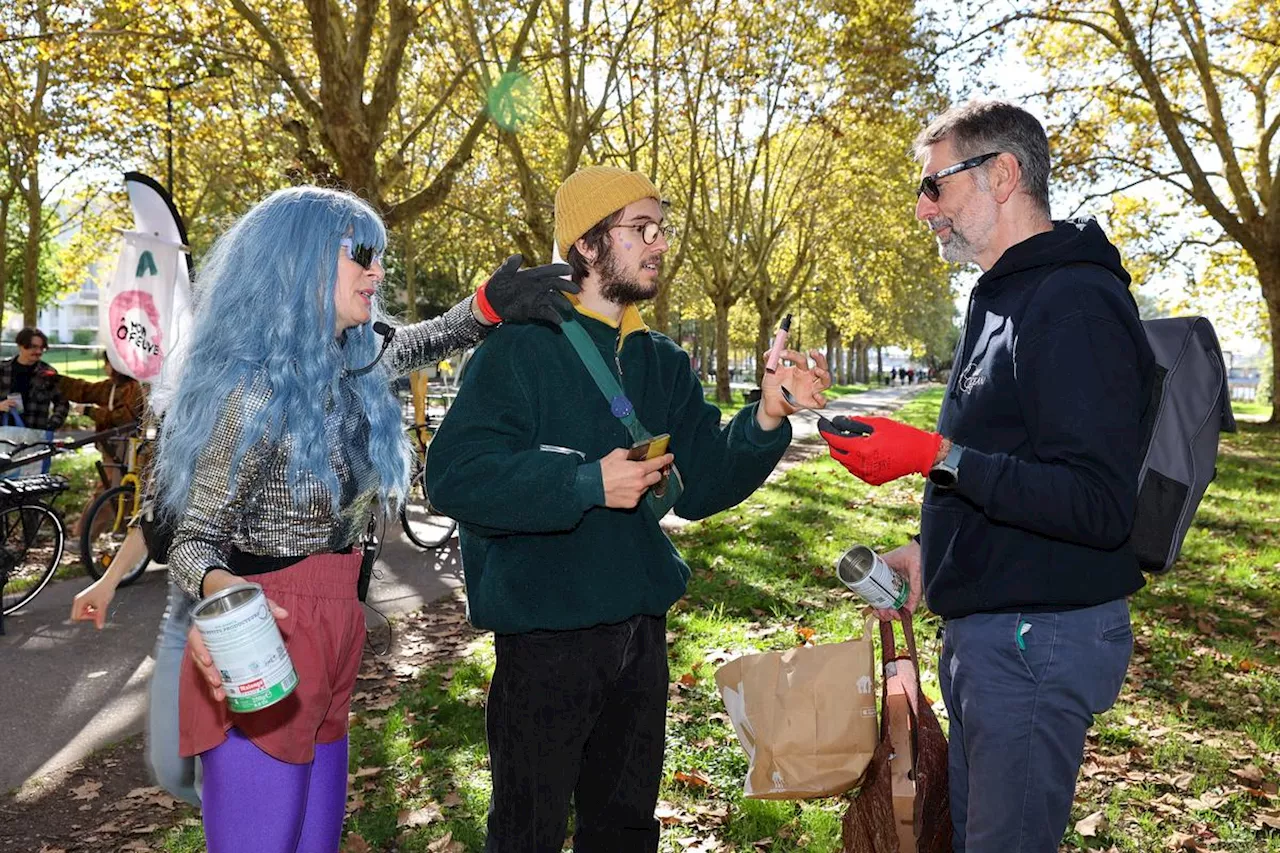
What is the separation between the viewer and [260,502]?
2285 millimetres

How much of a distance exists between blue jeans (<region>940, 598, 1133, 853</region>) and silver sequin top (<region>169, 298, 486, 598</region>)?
155cm

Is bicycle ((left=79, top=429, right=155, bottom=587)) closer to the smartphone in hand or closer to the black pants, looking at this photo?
the black pants

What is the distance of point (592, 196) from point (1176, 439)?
61.5 inches

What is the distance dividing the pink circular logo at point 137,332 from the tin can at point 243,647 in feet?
22.6

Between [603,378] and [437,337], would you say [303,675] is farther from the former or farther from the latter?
[437,337]

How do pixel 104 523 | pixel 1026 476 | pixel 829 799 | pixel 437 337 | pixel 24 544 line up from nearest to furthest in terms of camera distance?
1. pixel 1026 476
2. pixel 437 337
3. pixel 829 799
4. pixel 24 544
5. pixel 104 523

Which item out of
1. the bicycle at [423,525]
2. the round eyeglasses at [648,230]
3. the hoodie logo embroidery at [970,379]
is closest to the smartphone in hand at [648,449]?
the round eyeglasses at [648,230]

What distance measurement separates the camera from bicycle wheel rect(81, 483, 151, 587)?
802 cm

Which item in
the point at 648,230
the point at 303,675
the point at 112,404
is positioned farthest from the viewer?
the point at 112,404

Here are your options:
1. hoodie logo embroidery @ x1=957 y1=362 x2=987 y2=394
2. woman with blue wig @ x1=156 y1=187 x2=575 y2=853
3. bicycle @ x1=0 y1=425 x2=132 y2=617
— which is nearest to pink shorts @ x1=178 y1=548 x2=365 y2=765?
woman with blue wig @ x1=156 y1=187 x2=575 y2=853

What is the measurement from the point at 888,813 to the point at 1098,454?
44.3 inches

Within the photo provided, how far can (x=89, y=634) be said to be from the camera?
6.75m

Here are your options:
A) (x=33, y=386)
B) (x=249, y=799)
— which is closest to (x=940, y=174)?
(x=249, y=799)

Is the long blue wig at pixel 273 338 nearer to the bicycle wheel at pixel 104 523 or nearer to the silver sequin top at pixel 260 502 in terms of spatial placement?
the silver sequin top at pixel 260 502
